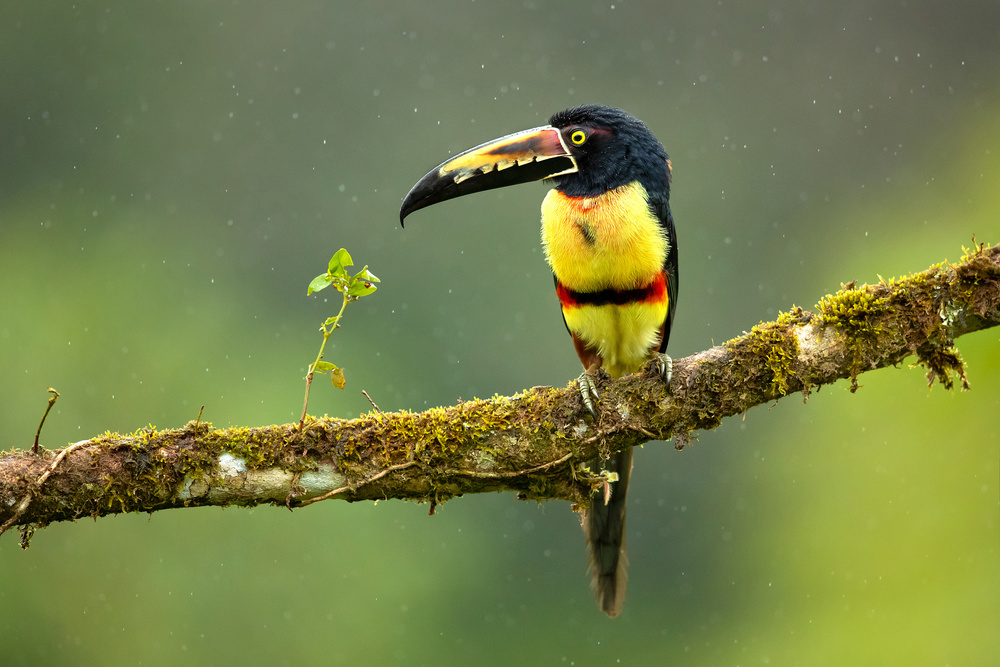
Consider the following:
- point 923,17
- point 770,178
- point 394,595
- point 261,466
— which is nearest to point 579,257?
point 261,466

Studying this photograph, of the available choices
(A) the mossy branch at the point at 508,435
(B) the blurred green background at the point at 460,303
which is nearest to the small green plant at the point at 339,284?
(A) the mossy branch at the point at 508,435

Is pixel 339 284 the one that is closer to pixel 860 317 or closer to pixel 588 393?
pixel 588 393

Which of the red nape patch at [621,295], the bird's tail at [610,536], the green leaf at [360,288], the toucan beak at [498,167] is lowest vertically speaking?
the bird's tail at [610,536]

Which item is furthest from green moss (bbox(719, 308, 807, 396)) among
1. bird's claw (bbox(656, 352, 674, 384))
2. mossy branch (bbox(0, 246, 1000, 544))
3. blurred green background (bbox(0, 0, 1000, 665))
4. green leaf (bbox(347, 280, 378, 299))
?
blurred green background (bbox(0, 0, 1000, 665))

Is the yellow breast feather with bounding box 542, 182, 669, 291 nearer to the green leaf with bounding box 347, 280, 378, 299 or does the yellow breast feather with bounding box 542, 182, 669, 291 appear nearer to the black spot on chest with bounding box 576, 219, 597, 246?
the black spot on chest with bounding box 576, 219, 597, 246

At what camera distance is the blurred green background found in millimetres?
8625

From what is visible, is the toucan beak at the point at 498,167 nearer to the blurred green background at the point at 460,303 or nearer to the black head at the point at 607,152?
the black head at the point at 607,152

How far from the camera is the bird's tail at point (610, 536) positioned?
3172 mm

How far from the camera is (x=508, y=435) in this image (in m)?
2.52

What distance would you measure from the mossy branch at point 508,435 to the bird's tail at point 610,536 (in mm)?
608

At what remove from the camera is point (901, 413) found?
7.72 m

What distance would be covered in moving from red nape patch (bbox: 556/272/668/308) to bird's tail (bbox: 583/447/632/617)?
0.52 m

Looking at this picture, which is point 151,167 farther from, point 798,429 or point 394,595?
point 798,429

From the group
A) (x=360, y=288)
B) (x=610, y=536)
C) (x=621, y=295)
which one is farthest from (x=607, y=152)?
(x=610, y=536)
